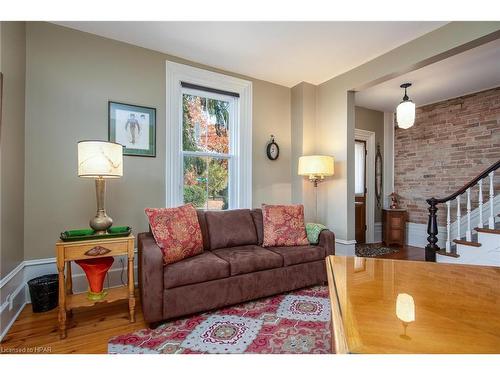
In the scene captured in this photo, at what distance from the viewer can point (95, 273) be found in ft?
6.67

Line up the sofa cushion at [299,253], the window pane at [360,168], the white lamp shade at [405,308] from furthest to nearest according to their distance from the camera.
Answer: the window pane at [360,168] < the sofa cushion at [299,253] < the white lamp shade at [405,308]

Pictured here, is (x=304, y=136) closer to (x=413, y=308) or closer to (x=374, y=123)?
(x=374, y=123)

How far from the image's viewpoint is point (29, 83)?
2338 mm

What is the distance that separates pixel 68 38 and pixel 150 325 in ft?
9.17

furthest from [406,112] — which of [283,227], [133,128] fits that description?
[133,128]

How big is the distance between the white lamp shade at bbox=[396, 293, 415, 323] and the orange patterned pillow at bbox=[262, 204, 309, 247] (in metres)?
1.96

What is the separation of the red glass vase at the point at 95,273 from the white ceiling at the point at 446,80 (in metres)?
4.20

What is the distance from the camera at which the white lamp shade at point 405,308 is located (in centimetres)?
74

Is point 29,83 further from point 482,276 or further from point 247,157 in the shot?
point 482,276

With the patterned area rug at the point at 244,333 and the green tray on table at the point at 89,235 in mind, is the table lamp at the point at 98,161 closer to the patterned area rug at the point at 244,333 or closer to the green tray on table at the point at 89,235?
the green tray on table at the point at 89,235

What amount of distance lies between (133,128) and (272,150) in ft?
6.21

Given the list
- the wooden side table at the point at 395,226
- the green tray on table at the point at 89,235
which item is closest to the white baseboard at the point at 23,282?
the green tray on table at the point at 89,235

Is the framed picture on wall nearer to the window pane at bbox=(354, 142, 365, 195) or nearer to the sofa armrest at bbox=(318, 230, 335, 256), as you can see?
the sofa armrest at bbox=(318, 230, 335, 256)
